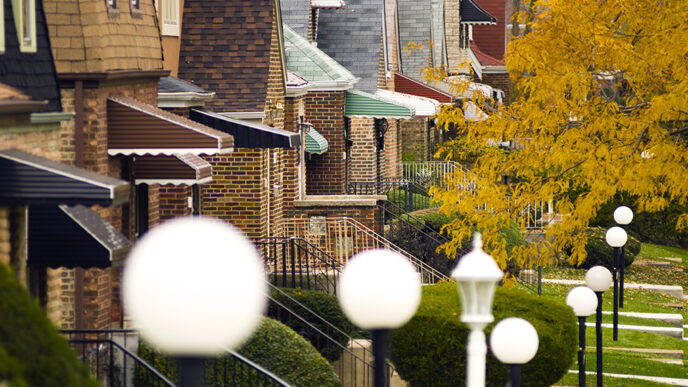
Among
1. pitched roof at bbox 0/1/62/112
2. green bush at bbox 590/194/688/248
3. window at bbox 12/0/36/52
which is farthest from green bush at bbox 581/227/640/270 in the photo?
window at bbox 12/0/36/52

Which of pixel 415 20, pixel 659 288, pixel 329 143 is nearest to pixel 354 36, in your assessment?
pixel 329 143

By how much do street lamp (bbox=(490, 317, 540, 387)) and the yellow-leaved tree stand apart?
7.14 meters

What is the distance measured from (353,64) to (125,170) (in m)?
17.1

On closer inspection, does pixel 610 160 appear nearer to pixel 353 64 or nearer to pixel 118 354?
pixel 118 354

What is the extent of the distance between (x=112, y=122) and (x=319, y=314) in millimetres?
4269

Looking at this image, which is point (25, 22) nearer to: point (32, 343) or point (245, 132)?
point (245, 132)

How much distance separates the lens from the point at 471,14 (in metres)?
46.5

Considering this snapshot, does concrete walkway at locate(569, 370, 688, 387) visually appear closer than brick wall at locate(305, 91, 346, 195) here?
Yes

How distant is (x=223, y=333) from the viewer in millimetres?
3621

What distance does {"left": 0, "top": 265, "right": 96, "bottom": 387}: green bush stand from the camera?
4391 mm

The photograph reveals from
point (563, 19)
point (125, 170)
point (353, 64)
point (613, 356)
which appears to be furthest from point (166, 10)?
point (353, 64)

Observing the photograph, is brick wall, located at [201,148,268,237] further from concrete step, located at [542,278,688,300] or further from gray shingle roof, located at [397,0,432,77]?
gray shingle roof, located at [397,0,432,77]

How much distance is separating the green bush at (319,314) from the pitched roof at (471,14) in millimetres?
32368

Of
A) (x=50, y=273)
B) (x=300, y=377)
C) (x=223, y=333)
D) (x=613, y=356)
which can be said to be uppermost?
(x=223, y=333)
